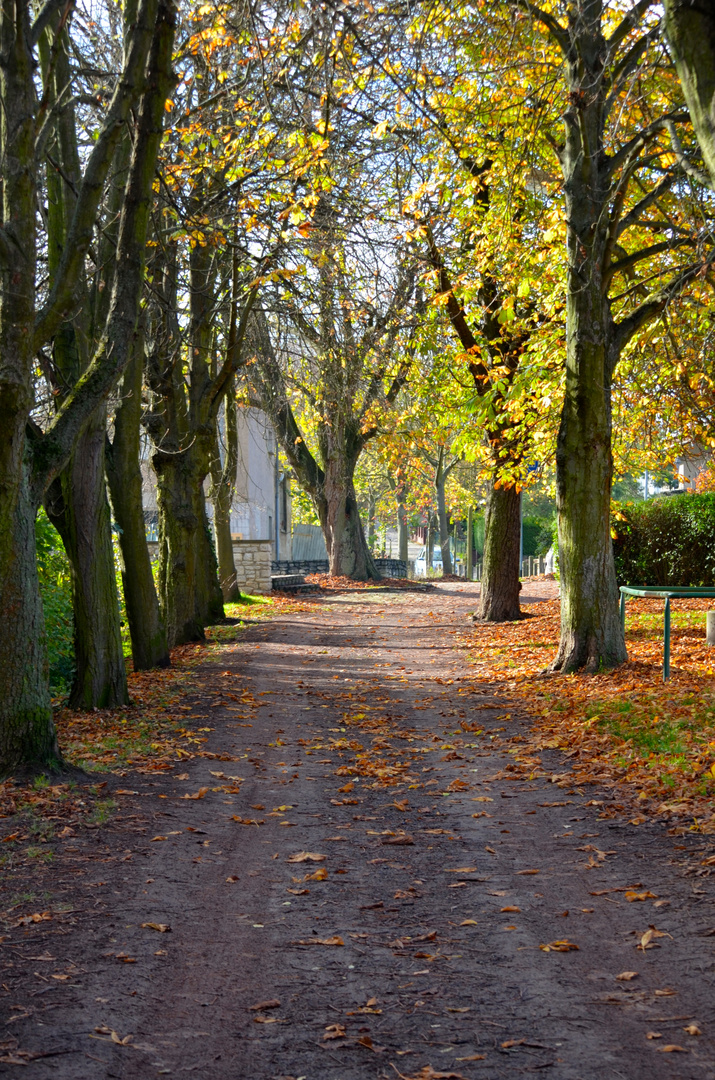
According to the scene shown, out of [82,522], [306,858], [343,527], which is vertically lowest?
[306,858]

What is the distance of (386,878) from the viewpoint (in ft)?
17.5

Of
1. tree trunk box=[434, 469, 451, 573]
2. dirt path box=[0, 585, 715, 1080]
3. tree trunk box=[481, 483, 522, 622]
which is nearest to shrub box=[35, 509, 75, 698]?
dirt path box=[0, 585, 715, 1080]

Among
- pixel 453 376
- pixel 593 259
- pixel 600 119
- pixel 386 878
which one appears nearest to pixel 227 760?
pixel 386 878

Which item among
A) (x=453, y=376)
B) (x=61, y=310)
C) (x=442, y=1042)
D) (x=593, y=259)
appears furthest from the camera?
(x=453, y=376)

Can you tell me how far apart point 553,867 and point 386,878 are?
96 centimetres

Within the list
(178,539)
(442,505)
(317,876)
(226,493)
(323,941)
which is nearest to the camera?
(323,941)

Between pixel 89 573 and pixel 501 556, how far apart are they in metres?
10.3

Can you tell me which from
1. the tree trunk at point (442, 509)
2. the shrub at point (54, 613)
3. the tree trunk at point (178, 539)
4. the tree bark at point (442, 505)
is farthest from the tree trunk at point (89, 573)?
the tree trunk at point (442, 509)

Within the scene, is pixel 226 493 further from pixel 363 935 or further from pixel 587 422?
pixel 363 935

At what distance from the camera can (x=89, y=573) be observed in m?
10.7

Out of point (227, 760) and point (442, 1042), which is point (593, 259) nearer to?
point (227, 760)

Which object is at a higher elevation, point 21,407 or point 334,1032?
point 21,407

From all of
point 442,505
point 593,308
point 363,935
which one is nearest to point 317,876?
point 363,935

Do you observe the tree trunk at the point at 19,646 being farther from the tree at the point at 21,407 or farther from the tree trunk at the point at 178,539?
the tree trunk at the point at 178,539
